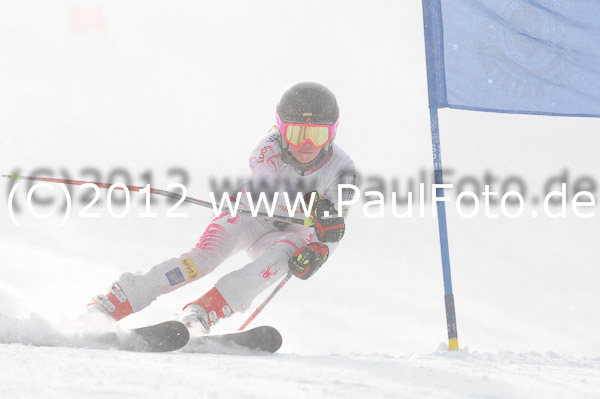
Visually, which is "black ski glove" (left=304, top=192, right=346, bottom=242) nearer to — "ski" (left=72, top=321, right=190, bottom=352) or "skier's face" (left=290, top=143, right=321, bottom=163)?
"skier's face" (left=290, top=143, right=321, bottom=163)

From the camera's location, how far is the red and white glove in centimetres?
424

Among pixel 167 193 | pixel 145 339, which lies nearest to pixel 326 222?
pixel 167 193

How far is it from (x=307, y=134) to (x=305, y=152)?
148 mm

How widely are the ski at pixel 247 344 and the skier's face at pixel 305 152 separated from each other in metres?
1.69

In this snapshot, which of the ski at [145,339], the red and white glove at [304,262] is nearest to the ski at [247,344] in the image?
the ski at [145,339]

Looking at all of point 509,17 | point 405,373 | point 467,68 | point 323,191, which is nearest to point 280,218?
point 323,191

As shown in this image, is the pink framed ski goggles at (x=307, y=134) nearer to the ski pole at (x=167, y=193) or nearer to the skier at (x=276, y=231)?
the skier at (x=276, y=231)

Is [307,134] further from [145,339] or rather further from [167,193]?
[145,339]

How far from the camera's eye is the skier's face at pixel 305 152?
4.64 m

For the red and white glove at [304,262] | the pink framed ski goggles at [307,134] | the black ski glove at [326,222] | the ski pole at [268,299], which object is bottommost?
the ski pole at [268,299]

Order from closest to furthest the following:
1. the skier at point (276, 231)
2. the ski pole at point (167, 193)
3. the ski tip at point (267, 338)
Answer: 1. the ski tip at point (267, 338)
2. the skier at point (276, 231)
3. the ski pole at point (167, 193)

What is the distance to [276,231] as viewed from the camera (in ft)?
15.8

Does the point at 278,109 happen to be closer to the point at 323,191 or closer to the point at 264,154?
the point at 264,154

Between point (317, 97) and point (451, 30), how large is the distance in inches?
67.2
